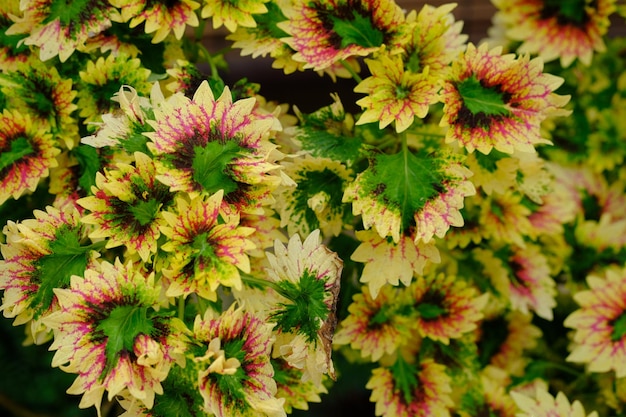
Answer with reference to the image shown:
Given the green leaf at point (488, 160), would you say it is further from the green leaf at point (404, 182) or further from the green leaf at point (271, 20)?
the green leaf at point (271, 20)

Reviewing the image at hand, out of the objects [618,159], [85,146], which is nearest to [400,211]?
[85,146]

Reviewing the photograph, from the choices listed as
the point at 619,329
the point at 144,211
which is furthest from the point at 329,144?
the point at 619,329

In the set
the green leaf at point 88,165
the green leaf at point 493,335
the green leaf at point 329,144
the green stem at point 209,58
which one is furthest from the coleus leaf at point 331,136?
the green leaf at point 493,335

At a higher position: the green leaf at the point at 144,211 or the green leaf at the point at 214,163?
the green leaf at the point at 214,163

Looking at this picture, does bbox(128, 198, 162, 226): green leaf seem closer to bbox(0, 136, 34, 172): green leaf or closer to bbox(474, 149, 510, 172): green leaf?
bbox(0, 136, 34, 172): green leaf

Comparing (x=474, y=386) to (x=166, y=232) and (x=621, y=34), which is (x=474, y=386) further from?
(x=621, y=34)
